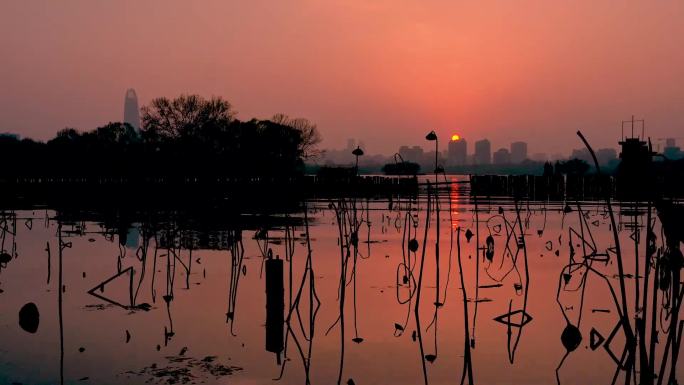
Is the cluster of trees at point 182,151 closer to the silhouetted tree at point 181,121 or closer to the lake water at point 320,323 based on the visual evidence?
the silhouetted tree at point 181,121

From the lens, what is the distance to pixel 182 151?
96000 millimetres

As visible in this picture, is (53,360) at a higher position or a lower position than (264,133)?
lower

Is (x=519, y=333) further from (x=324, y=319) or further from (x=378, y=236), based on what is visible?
(x=378, y=236)

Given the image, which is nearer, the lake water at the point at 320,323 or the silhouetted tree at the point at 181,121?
the lake water at the point at 320,323

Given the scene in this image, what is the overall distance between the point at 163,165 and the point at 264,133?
2465 centimetres

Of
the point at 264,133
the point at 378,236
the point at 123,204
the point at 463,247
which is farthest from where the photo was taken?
the point at 264,133

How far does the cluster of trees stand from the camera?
92562 mm

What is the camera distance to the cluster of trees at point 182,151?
92.6 meters

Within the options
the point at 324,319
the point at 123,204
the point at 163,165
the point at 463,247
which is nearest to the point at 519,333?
the point at 324,319

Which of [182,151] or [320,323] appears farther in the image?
[182,151]

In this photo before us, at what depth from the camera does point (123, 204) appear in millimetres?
46656

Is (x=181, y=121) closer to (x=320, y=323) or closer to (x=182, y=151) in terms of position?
(x=182, y=151)

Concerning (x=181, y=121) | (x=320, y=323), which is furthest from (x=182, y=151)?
(x=320, y=323)

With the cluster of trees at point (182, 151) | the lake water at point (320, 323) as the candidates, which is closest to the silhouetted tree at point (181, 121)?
the cluster of trees at point (182, 151)
